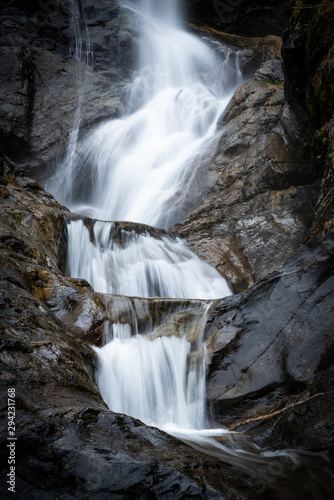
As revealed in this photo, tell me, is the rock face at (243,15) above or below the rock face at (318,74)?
above

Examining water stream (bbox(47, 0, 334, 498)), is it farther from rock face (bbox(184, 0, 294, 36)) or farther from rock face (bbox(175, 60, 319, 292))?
rock face (bbox(184, 0, 294, 36))

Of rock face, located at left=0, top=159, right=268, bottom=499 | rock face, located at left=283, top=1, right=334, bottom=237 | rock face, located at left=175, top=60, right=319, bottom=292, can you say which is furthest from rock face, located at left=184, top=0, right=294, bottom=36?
rock face, located at left=0, top=159, right=268, bottom=499

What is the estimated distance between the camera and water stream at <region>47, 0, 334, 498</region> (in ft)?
14.8

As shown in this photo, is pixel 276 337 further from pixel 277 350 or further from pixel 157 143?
pixel 157 143

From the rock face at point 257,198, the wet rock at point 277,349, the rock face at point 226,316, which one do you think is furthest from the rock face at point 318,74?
the rock face at point 257,198

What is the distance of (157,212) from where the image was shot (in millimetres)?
11938

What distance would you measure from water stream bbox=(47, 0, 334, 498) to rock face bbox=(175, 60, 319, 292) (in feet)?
2.17

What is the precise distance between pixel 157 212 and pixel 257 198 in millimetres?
3691

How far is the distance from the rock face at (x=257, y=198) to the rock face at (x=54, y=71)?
341 inches

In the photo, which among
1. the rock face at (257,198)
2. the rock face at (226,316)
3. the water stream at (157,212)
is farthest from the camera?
the rock face at (257,198)

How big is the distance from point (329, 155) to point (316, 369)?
15.9 feet

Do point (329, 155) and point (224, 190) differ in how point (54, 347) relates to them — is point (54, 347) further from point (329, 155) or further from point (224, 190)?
point (224, 190)

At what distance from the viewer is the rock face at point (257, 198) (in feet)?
29.9

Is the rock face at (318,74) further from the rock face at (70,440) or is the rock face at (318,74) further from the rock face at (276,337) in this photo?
the rock face at (70,440)
